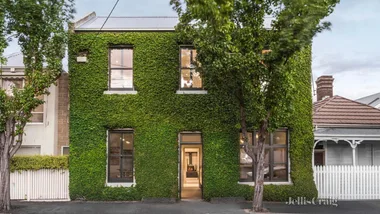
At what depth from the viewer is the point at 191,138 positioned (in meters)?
14.2

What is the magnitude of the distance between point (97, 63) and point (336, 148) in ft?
38.3

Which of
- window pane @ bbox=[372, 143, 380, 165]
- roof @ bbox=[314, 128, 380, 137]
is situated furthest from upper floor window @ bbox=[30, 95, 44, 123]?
window pane @ bbox=[372, 143, 380, 165]

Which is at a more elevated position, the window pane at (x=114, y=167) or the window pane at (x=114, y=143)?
the window pane at (x=114, y=143)

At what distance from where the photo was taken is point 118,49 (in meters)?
14.3

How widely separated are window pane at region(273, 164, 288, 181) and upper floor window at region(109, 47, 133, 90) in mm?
6799

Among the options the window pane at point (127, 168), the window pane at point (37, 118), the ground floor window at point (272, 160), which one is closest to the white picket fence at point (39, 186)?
the window pane at point (127, 168)

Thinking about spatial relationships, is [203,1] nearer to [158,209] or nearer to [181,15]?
[181,15]

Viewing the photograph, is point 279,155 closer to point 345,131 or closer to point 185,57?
point 345,131

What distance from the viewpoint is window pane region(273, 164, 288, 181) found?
1413cm

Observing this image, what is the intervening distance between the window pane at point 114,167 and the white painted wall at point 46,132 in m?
3.04

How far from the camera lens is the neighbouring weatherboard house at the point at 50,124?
50.2 feet

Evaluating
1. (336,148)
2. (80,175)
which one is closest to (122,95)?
(80,175)

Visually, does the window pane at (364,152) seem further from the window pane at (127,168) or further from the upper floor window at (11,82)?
the upper floor window at (11,82)

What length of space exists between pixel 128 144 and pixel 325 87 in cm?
1330
